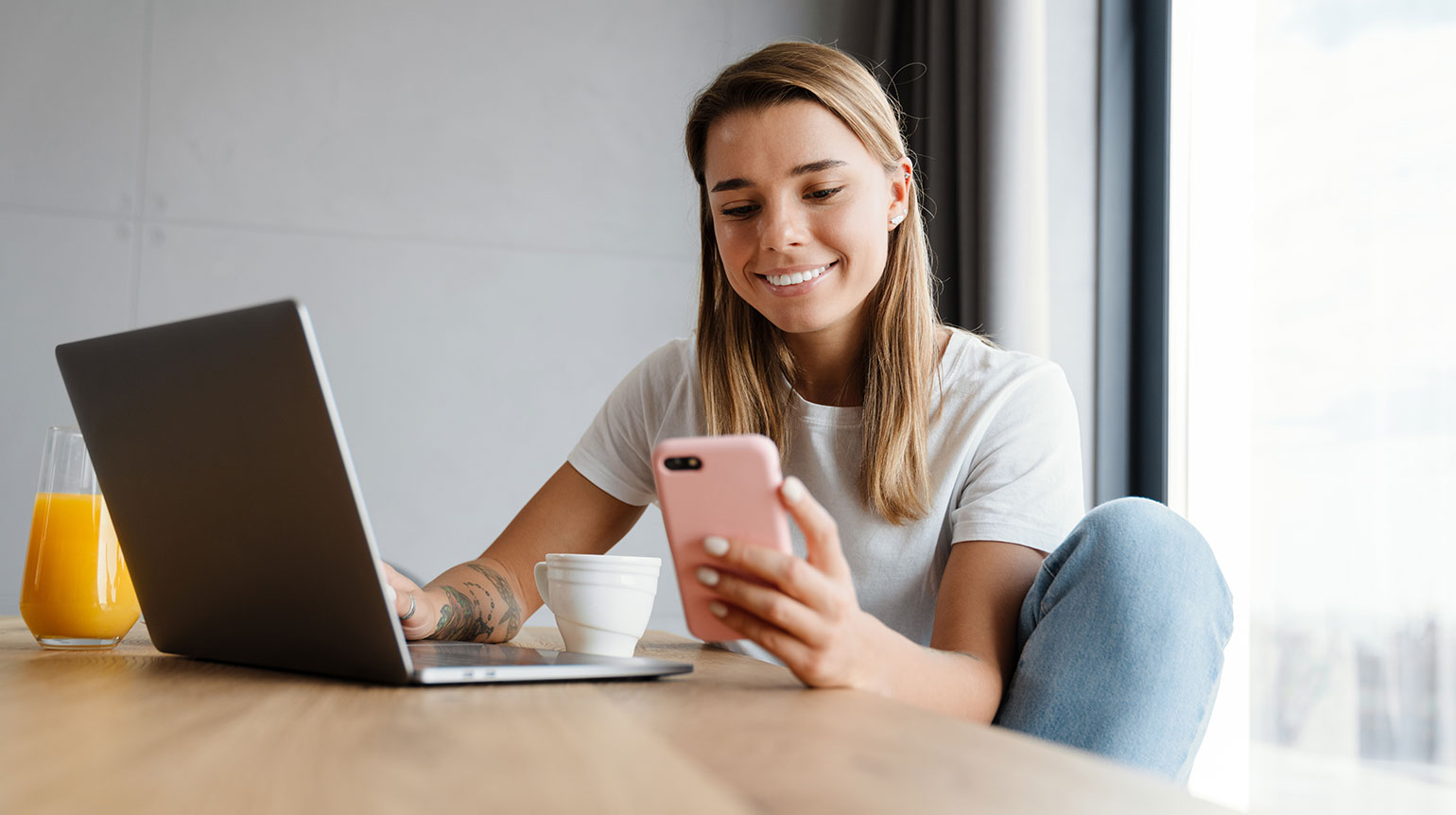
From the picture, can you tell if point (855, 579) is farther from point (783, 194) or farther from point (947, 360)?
point (783, 194)

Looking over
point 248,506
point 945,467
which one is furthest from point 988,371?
point 248,506

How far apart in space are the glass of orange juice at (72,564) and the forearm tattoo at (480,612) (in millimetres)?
255

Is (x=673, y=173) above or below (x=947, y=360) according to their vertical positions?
above

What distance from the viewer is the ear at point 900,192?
1.42 meters

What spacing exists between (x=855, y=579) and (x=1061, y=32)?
1382 mm

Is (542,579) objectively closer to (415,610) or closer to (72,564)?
(415,610)

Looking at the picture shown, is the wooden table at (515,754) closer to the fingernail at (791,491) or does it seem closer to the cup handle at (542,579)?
the fingernail at (791,491)

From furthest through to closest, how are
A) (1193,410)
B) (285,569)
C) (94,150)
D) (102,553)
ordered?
(94,150) → (1193,410) → (102,553) → (285,569)

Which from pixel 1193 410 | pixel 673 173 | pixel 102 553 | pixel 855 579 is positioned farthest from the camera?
pixel 673 173

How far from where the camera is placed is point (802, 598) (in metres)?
0.69

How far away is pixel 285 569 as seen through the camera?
0.68 meters

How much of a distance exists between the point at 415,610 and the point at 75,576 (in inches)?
10.6

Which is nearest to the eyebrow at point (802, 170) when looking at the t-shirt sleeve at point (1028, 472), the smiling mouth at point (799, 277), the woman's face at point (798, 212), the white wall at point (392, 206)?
the woman's face at point (798, 212)

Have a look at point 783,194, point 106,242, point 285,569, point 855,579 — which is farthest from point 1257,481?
point 106,242
